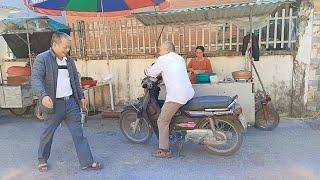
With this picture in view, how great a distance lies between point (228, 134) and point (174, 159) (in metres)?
0.85

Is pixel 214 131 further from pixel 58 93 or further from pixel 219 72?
pixel 219 72

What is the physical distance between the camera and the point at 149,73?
14.1 ft

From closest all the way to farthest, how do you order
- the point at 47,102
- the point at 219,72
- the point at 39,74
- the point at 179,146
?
the point at 47,102 < the point at 39,74 < the point at 179,146 < the point at 219,72

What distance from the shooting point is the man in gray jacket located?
11.8 feet

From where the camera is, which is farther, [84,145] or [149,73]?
[149,73]

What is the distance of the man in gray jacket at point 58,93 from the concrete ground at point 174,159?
27 centimetres

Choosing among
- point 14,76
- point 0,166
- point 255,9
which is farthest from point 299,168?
point 14,76

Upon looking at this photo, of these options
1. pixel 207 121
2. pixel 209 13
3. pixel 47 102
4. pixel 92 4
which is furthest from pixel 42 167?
pixel 209 13

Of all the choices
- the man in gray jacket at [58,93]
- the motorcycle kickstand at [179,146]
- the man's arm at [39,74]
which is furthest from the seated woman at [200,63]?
the man's arm at [39,74]

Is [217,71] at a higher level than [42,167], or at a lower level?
higher

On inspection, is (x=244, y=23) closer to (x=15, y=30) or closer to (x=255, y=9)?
(x=255, y=9)

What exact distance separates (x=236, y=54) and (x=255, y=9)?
135cm

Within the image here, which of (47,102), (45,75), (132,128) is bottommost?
(132,128)

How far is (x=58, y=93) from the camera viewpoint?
3719 mm
